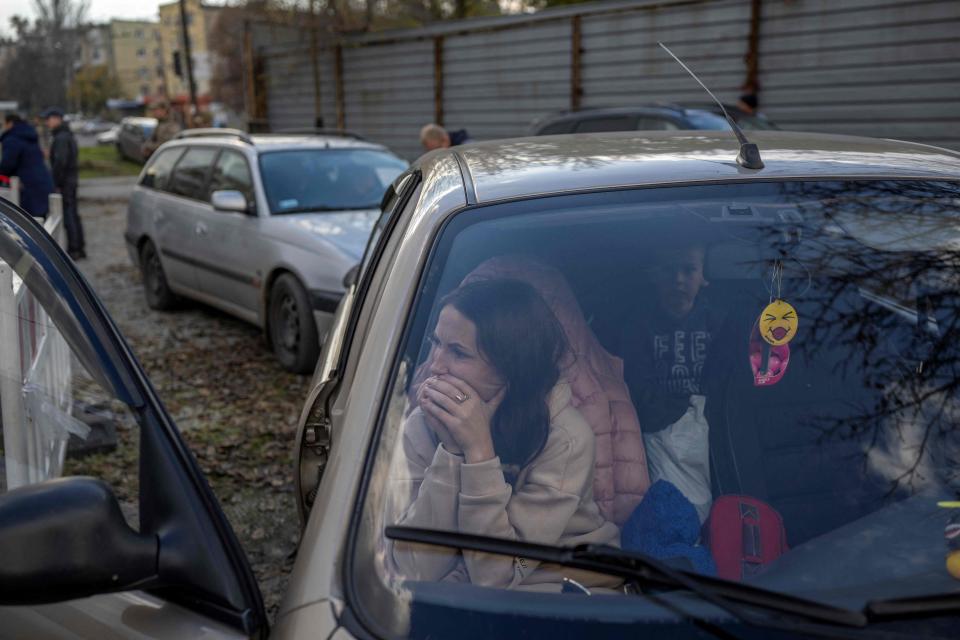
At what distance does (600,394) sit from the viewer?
188cm

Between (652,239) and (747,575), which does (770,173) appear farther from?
(747,575)

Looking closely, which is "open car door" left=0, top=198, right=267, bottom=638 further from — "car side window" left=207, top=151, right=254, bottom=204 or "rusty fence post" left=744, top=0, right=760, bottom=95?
"rusty fence post" left=744, top=0, right=760, bottom=95

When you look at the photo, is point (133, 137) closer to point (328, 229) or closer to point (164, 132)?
point (164, 132)

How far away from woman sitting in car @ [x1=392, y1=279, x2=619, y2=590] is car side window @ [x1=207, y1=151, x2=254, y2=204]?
5.57 meters

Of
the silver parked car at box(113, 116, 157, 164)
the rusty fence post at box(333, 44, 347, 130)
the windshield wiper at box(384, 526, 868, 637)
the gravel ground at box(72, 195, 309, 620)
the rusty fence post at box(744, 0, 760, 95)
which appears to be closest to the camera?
the windshield wiper at box(384, 526, 868, 637)

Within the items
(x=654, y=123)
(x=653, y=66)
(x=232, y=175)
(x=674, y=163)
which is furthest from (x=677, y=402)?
(x=653, y=66)

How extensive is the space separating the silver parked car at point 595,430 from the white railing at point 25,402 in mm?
29

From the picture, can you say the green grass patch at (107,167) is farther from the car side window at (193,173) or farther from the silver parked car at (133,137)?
the car side window at (193,173)

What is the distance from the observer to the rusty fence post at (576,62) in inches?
583

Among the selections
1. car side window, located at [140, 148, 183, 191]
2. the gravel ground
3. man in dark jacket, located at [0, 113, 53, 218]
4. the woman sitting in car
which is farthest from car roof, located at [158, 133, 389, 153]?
the woman sitting in car

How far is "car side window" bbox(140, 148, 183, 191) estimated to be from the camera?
8.61 m

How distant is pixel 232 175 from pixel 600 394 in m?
6.21

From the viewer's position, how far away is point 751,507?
1.77 metres

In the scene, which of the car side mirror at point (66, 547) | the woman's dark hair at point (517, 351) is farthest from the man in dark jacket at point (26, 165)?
the car side mirror at point (66, 547)
